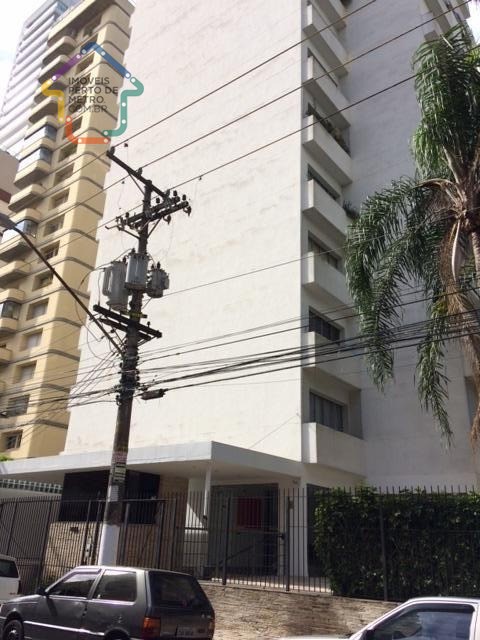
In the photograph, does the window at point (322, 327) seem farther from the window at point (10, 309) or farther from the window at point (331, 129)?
the window at point (10, 309)

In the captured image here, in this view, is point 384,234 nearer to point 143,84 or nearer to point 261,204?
point 261,204

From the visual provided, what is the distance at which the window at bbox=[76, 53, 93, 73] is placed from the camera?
5134 cm

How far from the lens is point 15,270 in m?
45.1

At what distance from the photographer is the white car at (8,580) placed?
41.3 feet

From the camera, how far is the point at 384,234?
1666 cm

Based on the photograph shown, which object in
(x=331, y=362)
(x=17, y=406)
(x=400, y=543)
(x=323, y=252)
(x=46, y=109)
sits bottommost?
(x=400, y=543)

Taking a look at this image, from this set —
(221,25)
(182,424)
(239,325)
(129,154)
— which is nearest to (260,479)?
(182,424)

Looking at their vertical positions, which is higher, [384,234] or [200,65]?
[200,65]

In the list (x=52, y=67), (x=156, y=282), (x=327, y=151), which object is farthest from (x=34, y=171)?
(x=156, y=282)

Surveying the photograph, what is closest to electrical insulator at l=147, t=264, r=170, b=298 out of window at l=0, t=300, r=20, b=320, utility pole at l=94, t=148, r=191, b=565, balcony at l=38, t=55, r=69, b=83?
utility pole at l=94, t=148, r=191, b=565

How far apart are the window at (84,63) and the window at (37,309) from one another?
Answer: 22512 mm

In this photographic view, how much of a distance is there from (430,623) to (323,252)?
19.9 m

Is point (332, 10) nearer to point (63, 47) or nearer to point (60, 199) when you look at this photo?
point (60, 199)

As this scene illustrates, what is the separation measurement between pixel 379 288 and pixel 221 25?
69.0ft
